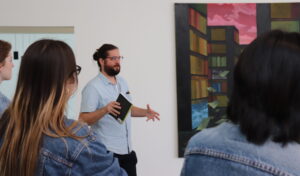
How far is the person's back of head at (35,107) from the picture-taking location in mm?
1044

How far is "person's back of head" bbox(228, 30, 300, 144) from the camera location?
738 mm

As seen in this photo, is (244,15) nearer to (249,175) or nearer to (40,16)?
(40,16)

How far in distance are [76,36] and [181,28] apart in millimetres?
1107

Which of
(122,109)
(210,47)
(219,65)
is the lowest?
(122,109)

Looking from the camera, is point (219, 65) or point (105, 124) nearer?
point (105, 124)

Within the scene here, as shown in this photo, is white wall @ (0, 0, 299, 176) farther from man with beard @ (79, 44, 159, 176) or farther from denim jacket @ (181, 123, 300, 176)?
denim jacket @ (181, 123, 300, 176)

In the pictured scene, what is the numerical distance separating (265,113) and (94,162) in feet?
1.94

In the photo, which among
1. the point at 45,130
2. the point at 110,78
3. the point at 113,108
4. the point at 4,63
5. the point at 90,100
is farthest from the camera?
the point at 110,78

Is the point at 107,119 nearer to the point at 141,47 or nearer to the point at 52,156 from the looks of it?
the point at 141,47

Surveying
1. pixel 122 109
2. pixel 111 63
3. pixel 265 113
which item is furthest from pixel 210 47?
pixel 265 113

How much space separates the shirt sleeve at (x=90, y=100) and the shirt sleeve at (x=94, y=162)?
147 cm

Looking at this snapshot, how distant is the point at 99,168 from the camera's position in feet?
3.58

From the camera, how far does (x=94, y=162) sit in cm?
108

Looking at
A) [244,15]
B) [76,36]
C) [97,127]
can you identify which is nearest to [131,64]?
[76,36]
